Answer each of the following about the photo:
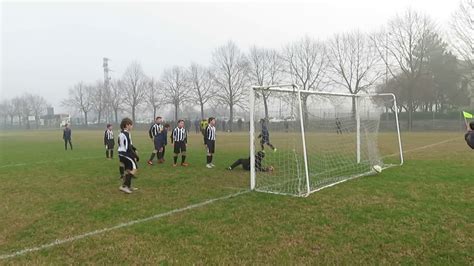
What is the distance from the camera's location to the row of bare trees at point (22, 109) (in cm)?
9994

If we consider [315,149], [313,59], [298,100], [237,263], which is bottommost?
[237,263]

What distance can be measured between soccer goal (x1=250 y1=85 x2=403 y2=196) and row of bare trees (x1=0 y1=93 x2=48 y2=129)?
10136 centimetres

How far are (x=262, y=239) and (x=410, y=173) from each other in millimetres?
6642

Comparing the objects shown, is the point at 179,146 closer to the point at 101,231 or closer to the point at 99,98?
the point at 101,231

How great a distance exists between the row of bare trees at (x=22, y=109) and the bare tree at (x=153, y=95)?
44.0 meters

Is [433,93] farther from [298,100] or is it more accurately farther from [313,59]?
[298,100]

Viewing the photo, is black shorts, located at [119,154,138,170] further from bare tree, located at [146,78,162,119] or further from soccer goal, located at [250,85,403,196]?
bare tree, located at [146,78,162,119]

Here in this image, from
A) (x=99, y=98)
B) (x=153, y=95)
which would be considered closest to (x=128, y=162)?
(x=153, y=95)

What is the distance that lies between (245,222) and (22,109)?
111 metres

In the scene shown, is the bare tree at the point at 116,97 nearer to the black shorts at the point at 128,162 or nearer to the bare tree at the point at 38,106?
the bare tree at the point at 38,106

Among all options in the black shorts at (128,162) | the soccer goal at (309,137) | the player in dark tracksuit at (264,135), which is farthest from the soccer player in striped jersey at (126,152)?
the player in dark tracksuit at (264,135)

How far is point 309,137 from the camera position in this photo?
370 inches

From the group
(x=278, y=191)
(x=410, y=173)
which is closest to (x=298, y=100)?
(x=278, y=191)

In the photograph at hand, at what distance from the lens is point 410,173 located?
10281 mm
